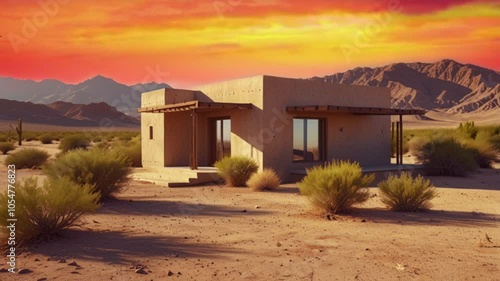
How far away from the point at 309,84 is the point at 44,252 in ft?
43.1

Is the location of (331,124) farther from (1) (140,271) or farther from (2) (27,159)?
(2) (27,159)

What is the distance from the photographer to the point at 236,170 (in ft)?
53.5

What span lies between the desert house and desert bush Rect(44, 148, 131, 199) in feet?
15.1

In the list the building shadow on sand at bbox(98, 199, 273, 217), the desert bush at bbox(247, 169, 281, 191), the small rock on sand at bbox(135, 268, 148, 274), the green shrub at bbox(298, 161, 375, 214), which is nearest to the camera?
the small rock on sand at bbox(135, 268, 148, 274)

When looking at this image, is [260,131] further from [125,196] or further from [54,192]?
[54,192]

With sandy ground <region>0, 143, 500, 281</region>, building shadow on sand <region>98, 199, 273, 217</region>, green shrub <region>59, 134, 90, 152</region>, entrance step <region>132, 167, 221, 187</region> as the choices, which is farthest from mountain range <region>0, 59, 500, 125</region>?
sandy ground <region>0, 143, 500, 281</region>

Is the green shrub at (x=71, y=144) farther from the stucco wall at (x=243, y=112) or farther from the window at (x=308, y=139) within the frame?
the window at (x=308, y=139)

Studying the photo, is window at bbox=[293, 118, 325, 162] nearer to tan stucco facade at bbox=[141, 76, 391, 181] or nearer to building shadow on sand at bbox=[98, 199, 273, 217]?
tan stucco facade at bbox=[141, 76, 391, 181]

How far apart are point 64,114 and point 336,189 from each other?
5091 inches

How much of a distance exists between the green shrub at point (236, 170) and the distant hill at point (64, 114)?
106378 mm

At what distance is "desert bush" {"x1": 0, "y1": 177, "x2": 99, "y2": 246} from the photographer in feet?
25.4

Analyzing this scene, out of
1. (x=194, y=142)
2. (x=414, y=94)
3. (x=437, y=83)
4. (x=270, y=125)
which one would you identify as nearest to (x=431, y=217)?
(x=270, y=125)

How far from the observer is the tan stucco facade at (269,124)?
1762cm

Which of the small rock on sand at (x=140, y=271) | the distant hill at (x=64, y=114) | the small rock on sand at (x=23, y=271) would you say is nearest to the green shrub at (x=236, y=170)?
the small rock on sand at (x=140, y=271)
